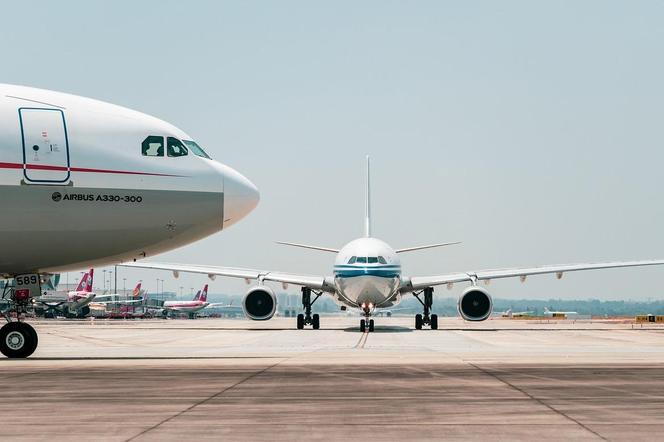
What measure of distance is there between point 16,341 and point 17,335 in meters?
0.14

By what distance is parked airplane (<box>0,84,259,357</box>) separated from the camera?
18.0 m

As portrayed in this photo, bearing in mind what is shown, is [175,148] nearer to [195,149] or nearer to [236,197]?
[195,149]

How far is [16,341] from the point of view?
755 inches

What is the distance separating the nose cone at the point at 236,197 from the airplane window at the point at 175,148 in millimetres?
1001

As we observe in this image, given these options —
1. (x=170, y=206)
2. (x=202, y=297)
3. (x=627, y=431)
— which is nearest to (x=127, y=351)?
(x=170, y=206)

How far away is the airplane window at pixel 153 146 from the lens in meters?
19.3

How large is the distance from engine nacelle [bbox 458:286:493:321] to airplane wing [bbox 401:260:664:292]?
8.53ft

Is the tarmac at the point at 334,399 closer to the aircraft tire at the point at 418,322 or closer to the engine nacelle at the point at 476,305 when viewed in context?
the engine nacelle at the point at 476,305

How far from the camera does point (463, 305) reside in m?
39.9

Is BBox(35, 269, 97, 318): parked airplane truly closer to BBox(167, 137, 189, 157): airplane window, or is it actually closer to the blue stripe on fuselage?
the blue stripe on fuselage

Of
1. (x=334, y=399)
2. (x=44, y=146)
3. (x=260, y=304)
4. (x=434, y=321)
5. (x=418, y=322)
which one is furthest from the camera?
(x=418, y=322)

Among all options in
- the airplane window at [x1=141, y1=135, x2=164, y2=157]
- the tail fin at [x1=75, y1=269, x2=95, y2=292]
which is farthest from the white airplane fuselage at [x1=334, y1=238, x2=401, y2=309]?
the tail fin at [x1=75, y1=269, x2=95, y2=292]

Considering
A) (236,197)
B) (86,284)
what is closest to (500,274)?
(236,197)

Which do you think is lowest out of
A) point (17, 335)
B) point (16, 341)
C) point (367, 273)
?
point (16, 341)
